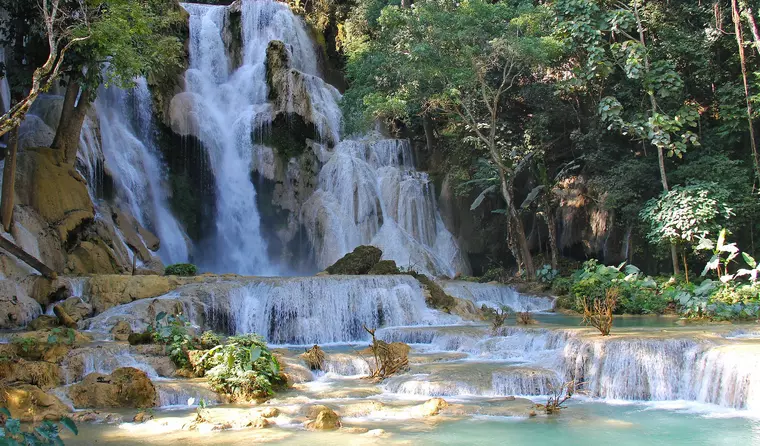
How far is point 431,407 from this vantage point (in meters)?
8.24

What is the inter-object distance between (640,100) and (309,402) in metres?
15.1

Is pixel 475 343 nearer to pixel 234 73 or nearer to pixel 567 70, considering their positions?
pixel 567 70

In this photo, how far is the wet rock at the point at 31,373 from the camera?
8969 mm

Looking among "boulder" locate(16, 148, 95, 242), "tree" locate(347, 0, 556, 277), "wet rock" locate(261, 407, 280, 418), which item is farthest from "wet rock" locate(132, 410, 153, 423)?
"tree" locate(347, 0, 556, 277)

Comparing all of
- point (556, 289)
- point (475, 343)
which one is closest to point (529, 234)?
point (556, 289)

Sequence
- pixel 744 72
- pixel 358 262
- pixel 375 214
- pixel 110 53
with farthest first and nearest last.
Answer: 1. pixel 375 214
2. pixel 358 262
3. pixel 744 72
4. pixel 110 53

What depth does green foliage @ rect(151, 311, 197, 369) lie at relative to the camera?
10.5 meters

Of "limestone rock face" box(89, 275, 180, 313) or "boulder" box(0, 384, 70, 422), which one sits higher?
"limestone rock face" box(89, 275, 180, 313)

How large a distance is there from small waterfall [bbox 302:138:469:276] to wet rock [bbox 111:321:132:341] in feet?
35.2

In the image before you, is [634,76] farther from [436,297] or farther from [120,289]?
[120,289]

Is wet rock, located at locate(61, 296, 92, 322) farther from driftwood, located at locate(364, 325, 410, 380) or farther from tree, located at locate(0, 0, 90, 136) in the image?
driftwood, located at locate(364, 325, 410, 380)

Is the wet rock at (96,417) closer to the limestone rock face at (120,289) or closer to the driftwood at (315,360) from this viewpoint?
the driftwood at (315,360)

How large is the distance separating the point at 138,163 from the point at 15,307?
30.5 ft

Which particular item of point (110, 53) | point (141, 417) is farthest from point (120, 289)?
point (141, 417)
